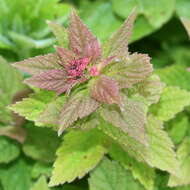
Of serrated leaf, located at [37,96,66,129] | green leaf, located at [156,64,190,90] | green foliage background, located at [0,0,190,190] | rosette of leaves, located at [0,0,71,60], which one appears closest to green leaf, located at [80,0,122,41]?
green foliage background, located at [0,0,190,190]

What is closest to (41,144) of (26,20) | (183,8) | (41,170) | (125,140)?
(41,170)

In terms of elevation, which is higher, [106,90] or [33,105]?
[106,90]

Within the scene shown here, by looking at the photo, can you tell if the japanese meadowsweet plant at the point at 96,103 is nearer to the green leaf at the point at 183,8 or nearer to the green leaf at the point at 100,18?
the green leaf at the point at 100,18

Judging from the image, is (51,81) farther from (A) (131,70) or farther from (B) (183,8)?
(B) (183,8)

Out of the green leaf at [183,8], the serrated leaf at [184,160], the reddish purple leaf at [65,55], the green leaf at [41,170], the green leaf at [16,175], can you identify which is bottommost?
the green leaf at [16,175]

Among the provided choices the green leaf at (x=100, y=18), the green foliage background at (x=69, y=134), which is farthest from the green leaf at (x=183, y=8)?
the green leaf at (x=100, y=18)
